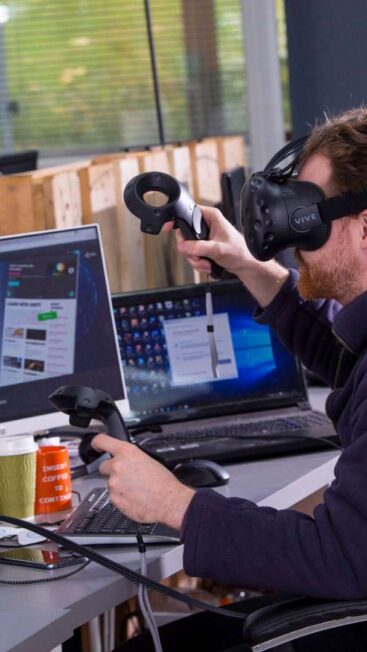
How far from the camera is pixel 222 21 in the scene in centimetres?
663

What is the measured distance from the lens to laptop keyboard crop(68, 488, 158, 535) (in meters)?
1.78

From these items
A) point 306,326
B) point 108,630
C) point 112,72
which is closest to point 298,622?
point 306,326

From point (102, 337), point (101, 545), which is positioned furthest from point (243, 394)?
point (101, 545)

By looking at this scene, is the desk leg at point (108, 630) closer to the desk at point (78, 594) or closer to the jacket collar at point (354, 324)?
the desk at point (78, 594)

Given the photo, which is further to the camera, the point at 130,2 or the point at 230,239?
the point at 130,2

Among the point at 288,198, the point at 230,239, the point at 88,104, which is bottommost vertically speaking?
the point at 88,104

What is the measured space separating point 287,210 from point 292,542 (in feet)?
1.58

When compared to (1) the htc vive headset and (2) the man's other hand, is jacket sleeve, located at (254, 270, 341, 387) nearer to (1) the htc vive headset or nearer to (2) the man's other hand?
(1) the htc vive headset

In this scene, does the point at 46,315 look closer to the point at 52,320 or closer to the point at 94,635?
the point at 52,320

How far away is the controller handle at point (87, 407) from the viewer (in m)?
1.74

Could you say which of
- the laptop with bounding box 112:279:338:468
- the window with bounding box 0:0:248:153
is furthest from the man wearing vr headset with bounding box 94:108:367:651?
the window with bounding box 0:0:248:153

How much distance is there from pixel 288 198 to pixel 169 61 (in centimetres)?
513

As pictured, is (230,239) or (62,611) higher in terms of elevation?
(230,239)

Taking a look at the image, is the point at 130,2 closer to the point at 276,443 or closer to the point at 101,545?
the point at 276,443
